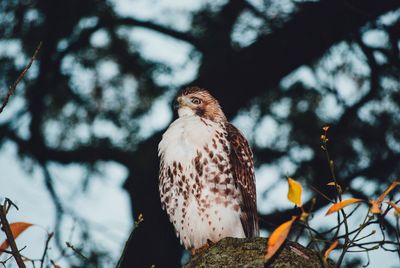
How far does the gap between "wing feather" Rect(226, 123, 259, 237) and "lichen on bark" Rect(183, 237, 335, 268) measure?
69.2 inches

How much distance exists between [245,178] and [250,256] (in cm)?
200

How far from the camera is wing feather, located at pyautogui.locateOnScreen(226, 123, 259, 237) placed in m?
4.38

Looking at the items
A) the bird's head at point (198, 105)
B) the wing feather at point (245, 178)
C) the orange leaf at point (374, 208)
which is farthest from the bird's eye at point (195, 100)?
the orange leaf at point (374, 208)

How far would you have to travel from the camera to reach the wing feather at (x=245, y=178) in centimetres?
438

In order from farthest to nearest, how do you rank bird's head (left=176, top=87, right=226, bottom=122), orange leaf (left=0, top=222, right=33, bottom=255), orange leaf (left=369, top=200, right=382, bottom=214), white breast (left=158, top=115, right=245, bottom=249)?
bird's head (left=176, top=87, right=226, bottom=122)
white breast (left=158, top=115, right=245, bottom=249)
orange leaf (left=0, top=222, right=33, bottom=255)
orange leaf (left=369, top=200, right=382, bottom=214)

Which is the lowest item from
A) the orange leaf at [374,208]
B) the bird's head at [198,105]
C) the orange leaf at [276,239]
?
the orange leaf at [276,239]

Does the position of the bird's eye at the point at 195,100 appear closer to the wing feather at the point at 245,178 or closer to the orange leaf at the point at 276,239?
the wing feather at the point at 245,178

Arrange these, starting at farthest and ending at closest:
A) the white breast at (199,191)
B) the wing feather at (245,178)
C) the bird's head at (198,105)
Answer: the bird's head at (198,105) → the wing feather at (245,178) → the white breast at (199,191)

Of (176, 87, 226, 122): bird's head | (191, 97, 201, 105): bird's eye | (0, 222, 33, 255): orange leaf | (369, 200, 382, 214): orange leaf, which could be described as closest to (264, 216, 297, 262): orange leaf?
(369, 200, 382, 214): orange leaf

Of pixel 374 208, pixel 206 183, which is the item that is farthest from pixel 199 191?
pixel 374 208

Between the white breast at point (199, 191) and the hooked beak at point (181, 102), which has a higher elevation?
the hooked beak at point (181, 102)

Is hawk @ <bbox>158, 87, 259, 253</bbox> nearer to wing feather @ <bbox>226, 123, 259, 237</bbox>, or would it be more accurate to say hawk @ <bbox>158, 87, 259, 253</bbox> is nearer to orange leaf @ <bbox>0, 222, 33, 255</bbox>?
wing feather @ <bbox>226, 123, 259, 237</bbox>

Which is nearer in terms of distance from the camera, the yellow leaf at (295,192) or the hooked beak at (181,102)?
the yellow leaf at (295,192)

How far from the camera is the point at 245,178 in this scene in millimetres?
4430
